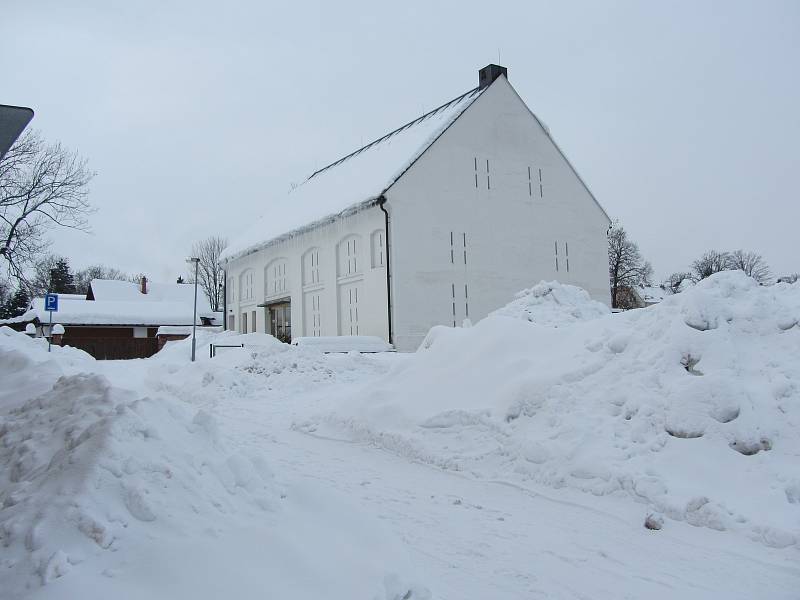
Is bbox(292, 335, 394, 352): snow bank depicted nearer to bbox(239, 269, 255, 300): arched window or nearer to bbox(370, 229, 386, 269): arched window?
bbox(370, 229, 386, 269): arched window

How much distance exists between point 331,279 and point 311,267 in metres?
2.21

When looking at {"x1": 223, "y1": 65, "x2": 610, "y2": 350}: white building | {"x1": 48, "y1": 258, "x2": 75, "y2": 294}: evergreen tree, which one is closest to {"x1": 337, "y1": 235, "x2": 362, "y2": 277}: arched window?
{"x1": 223, "y1": 65, "x2": 610, "y2": 350}: white building

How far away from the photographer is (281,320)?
3228 cm

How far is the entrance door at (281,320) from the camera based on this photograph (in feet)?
103

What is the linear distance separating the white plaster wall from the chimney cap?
25.7ft

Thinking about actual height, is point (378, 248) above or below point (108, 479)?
above

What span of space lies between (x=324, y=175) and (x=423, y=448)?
30.1 m

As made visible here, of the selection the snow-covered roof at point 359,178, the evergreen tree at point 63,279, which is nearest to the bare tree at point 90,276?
the evergreen tree at point 63,279

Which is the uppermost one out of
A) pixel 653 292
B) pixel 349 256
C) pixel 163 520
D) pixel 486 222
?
pixel 653 292

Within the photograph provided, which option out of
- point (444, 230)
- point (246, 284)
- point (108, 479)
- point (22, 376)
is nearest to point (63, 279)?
point (246, 284)

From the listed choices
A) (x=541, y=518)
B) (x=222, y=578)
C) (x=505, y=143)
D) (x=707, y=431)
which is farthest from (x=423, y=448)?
(x=505, y=143)

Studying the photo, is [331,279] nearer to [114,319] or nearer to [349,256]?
[349,256]

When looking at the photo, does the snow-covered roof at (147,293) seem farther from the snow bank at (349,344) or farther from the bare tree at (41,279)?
the snow bank at (349,344)

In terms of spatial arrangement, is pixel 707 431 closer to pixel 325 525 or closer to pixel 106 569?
pixel 325 525
